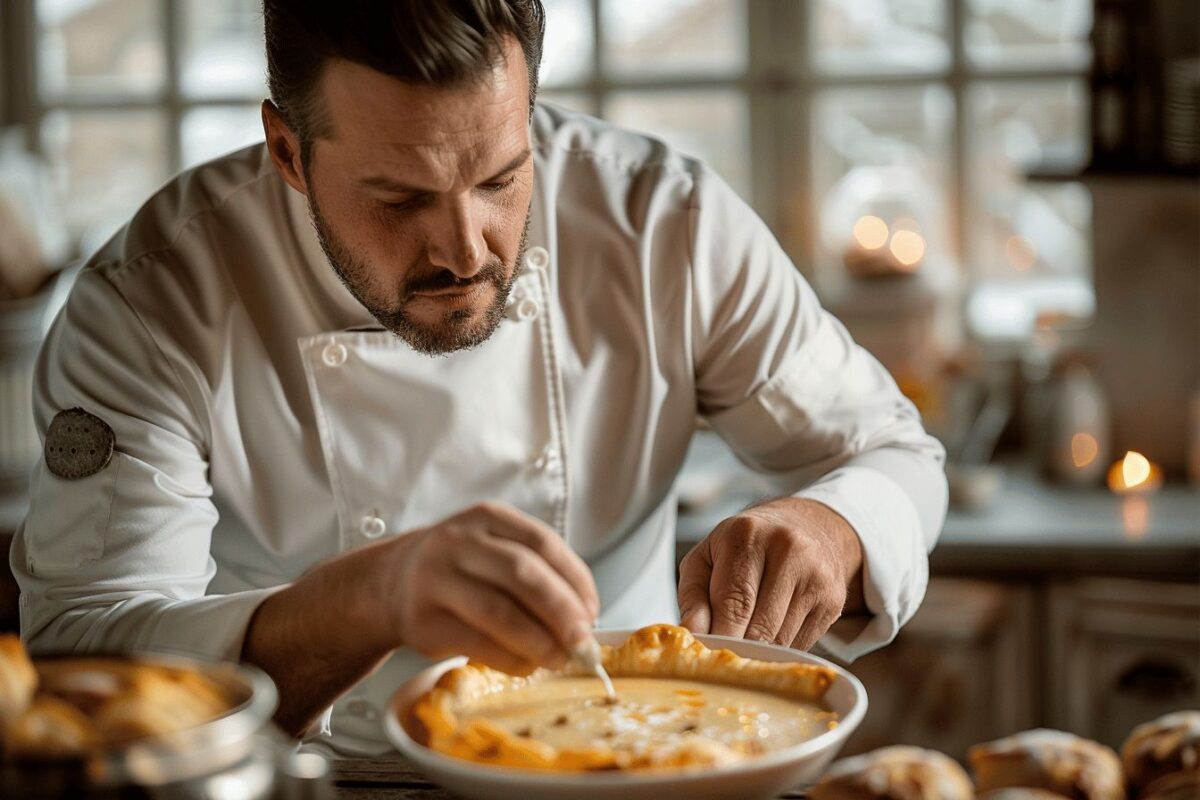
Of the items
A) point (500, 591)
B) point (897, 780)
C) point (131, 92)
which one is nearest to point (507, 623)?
point (500, 591)

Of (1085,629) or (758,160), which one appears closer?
(1085,629)

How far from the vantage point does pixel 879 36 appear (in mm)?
3426

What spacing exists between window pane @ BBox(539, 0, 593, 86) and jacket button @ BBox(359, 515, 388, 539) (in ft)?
6.91

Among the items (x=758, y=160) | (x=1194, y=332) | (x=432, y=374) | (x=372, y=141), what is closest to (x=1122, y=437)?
(x=1194, y=332)

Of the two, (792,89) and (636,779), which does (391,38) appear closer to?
(636,779)

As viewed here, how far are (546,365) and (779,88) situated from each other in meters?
2.01

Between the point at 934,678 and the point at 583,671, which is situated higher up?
the point at 583,671

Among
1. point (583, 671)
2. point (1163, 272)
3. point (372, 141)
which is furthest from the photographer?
point (1163, 272)

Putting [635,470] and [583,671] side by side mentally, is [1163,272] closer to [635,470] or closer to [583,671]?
[635,470]

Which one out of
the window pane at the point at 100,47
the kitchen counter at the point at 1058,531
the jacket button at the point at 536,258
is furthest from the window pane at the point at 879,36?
the jacket button at the point at 536,258

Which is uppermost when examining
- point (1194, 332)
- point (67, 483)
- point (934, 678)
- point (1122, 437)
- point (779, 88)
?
point (779, 88)

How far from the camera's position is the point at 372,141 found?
132 cm

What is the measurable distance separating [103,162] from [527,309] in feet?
8.22

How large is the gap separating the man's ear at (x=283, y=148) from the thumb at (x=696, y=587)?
0.58m
